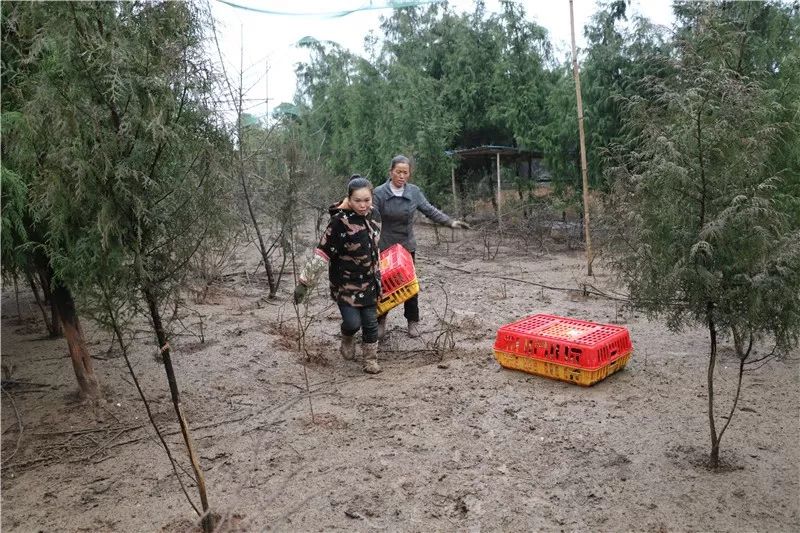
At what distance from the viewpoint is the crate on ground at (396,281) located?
5.37 m

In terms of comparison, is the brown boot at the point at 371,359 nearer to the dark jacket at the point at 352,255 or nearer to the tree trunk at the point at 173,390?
the dark jacket at the point at 352,255

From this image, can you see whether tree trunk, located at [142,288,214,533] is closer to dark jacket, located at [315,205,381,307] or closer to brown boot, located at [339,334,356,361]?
dark jacket, located at [315,205,381,307]

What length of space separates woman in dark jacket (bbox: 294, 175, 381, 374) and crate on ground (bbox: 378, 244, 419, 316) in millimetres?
381

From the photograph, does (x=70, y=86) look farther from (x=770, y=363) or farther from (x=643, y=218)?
(x=770, y=363)

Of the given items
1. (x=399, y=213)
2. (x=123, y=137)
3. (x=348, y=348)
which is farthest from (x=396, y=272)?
(x=123, y=137)

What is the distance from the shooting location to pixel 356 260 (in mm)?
4785

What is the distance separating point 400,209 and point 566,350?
2.13 meters

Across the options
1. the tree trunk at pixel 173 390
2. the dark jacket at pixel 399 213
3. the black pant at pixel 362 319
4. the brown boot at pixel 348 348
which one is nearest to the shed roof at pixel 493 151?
the dark jacket at pixel 399 213

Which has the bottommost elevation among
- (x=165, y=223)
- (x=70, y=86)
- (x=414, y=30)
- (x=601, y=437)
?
(x=601, y=437)

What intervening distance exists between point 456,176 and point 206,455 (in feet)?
47.6

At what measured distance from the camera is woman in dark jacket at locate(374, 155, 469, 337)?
18.0 feet

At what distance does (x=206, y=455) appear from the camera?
3.54m

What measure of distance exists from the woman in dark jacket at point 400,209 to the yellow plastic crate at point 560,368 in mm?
1345

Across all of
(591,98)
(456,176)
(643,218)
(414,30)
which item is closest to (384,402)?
(643,218)
